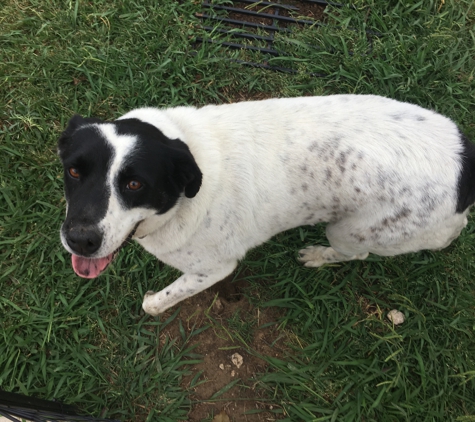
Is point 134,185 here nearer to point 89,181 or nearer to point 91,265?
point 89,181

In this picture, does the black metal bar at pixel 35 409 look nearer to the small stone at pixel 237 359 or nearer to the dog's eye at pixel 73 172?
the small stone at pixel 237 359

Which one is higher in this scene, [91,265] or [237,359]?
[91,265]

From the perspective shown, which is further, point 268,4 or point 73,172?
point 268,4

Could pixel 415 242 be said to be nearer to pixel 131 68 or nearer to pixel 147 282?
pixel 147 282

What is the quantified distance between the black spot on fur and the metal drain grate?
2.21 metres

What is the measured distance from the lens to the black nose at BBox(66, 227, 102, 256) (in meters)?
2.05

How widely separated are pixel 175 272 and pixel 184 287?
1.96 feet

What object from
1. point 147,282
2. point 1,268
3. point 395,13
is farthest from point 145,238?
point 395,13

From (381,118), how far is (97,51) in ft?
9.99

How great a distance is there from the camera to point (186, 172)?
2.21 metres

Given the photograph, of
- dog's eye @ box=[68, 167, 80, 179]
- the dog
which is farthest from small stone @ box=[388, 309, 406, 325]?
dog's eye @ box=[68, 167, 80, 179]

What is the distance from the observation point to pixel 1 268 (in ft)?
11.3

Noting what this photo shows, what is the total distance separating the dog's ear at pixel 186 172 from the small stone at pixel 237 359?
1747mm

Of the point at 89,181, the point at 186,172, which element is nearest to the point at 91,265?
the point at 89,181
